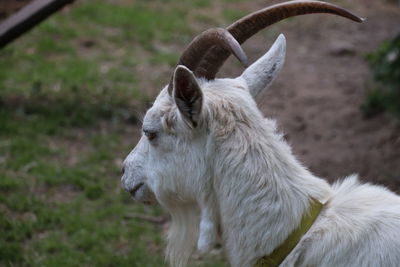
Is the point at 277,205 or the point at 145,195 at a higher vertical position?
the point at 277,205

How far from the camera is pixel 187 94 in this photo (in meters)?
2.68

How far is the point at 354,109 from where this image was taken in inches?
266

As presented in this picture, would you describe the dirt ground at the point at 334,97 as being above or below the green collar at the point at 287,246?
below

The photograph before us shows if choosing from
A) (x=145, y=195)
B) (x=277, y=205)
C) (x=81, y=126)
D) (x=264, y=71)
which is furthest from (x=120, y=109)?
(x=277, y=205)

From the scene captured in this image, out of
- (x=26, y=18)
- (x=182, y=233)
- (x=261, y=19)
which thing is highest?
(x=261, y=19)

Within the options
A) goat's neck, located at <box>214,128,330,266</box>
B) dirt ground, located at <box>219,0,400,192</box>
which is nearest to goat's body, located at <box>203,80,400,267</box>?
goat's neck, located at <box>214,128,330,266</box>

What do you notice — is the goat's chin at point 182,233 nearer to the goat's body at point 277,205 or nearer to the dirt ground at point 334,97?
the goat's body at point 277,205

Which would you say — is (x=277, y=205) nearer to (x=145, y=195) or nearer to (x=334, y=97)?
(x=145, y=195)

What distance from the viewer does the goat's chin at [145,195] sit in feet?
10.2

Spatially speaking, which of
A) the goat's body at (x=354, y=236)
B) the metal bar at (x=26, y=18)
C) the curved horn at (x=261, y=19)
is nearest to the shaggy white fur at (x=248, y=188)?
the goat's body at (x=354, y=236)

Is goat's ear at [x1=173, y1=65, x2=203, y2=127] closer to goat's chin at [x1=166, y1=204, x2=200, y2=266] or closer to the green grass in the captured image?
goat's chin at [x1=166, y1=204, x2=200, y2=266]

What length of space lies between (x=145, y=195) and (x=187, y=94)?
69 centimetres

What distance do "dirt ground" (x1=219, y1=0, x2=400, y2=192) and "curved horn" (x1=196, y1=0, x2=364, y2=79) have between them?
1.72 ft

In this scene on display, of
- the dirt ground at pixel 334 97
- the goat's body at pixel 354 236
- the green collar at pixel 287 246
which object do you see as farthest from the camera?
the dirt ground at pixel 334 97
